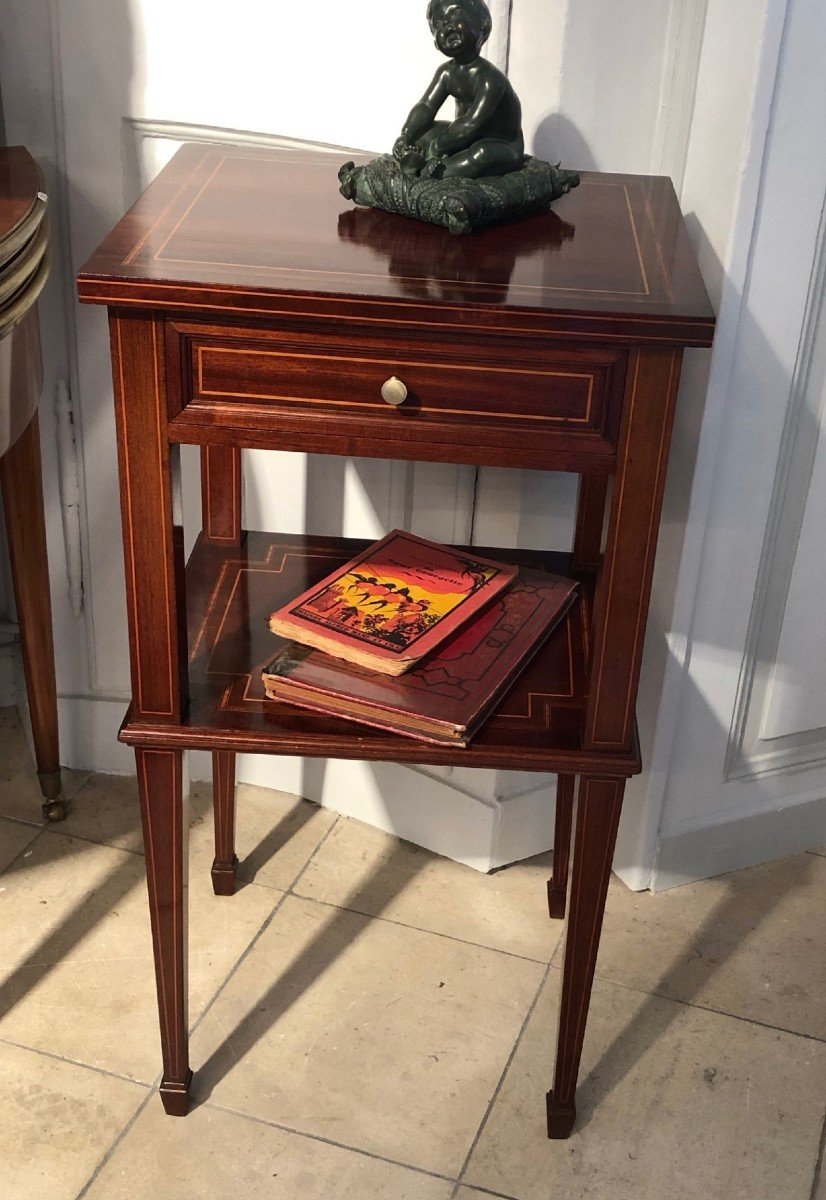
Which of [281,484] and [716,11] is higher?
[716,11]

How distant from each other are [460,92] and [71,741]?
1201 mm

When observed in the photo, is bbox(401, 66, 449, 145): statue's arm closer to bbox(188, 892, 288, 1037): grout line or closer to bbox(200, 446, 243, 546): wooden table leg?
bbox(200, 446, 243, 546): wooden table leg

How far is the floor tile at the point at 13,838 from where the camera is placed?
6.17ft

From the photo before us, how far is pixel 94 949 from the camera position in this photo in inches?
68.0

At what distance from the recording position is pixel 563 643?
57.7 inches

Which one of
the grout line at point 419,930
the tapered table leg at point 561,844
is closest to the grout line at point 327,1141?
the grout line at point 419,930

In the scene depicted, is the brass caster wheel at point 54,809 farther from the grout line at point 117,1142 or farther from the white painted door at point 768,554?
the white painted door at point 768,554

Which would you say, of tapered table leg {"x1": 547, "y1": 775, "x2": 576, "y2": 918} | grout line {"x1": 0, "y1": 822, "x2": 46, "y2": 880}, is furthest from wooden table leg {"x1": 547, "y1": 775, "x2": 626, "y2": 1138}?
grout line {"x1": 0, "y1": 822, "x2": 46, "y2": 880}

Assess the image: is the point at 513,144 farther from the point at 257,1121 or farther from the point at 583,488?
the point at 257,1121

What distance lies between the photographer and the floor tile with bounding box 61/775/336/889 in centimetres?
189

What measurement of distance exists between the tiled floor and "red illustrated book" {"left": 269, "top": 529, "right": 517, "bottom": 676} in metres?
0.55

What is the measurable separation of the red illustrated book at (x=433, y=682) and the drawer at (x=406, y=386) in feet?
0.92

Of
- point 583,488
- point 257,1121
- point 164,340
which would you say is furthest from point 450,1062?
point 164,340

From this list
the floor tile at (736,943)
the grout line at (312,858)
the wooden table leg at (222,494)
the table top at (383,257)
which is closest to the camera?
the table top at (383,257)
